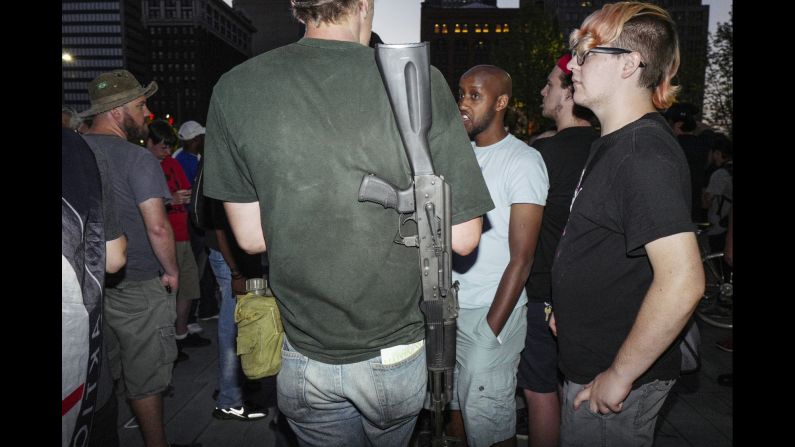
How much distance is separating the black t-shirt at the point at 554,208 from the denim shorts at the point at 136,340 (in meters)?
2.32

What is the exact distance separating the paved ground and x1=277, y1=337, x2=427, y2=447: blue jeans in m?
1.73

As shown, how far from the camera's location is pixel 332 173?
1.67m

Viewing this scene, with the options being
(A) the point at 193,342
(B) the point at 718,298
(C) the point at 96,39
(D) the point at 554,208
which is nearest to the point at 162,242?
(D) the point at 554,208

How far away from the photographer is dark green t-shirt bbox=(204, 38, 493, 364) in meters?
1.67

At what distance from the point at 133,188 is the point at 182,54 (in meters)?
167

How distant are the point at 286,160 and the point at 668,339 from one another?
134 cm

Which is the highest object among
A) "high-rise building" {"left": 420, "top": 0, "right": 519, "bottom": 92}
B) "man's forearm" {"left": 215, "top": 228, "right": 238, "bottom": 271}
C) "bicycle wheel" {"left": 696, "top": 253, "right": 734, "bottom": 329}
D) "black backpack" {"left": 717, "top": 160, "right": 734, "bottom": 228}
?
"high-rise building" {"left": 420, "top": 0, "right": 519, "bottom": 92}

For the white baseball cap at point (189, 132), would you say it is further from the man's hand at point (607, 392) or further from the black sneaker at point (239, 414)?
the man's hand at point (607, 392)

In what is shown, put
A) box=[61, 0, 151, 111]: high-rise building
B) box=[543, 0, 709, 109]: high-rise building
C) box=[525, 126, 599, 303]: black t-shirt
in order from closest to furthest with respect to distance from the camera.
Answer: box=[525, 126, 599, 303]: black t-shirt, box=[543, 0, 709, 109]: high-rise building, box=[61, 0, 151, 111]: high-rise building

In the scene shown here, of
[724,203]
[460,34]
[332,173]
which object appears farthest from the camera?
[460,34]

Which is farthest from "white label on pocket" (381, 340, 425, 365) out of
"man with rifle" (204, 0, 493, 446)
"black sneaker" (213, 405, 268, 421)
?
"black sneaker" (213, 405, 268, 421)

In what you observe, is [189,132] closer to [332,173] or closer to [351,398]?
[332,173]

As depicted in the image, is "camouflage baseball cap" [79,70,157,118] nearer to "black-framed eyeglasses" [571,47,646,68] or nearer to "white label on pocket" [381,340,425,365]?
"white label on pocket" [381,340,425,365]
